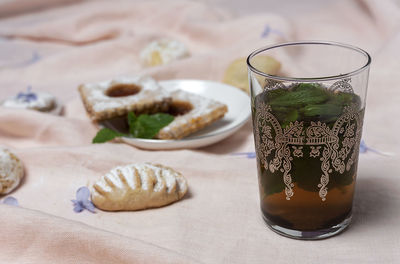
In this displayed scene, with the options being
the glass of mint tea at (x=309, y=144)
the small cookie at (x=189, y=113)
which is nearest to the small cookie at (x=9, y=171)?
the small cookie at (x=189, y=113)

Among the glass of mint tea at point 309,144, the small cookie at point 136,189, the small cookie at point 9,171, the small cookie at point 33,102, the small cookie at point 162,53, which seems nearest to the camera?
the glass of mint tea at point 309,144

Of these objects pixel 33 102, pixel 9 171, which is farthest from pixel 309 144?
pixel 33 102

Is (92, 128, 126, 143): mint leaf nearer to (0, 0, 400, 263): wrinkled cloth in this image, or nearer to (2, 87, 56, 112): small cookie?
(0, 0, 400, 263): wrinkled cloth

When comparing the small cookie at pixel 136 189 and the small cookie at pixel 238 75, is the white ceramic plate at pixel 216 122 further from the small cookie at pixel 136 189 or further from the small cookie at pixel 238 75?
the small cookie at pixel 136 189

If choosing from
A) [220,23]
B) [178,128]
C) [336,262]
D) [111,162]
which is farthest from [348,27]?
[336,262]

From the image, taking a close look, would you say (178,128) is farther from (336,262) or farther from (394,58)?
(394,58)

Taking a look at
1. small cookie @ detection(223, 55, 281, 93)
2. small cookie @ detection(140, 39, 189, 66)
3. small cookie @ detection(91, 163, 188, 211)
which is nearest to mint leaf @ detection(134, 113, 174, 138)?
small cookie @ detection(91, 163, 188, 211)

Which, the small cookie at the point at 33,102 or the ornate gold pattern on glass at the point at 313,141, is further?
the small cookie at the point at 33,102
